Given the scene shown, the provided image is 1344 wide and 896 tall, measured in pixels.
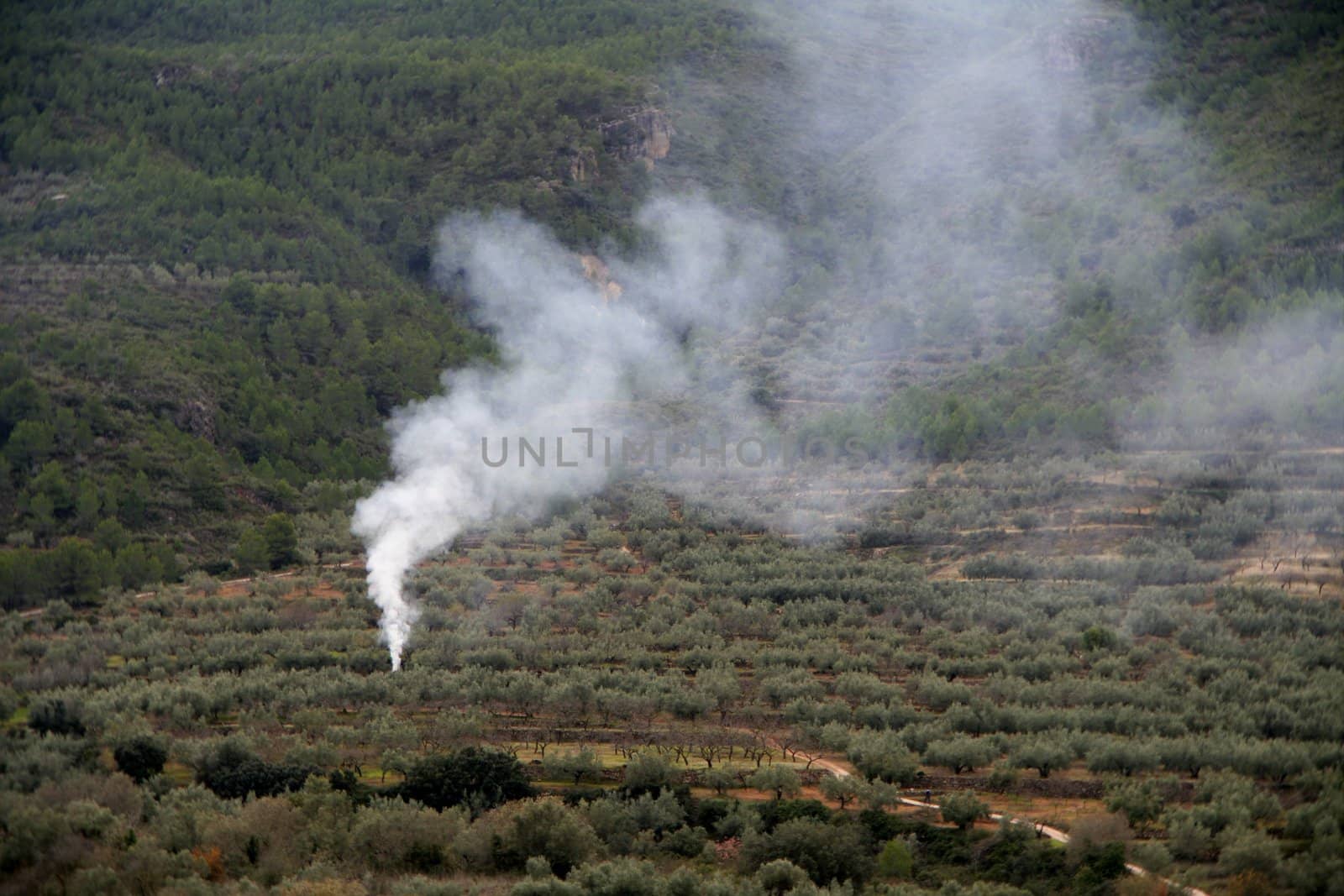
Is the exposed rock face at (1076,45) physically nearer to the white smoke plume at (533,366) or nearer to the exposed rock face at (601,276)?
the white smoke plume at (533,366)

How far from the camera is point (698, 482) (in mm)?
43281

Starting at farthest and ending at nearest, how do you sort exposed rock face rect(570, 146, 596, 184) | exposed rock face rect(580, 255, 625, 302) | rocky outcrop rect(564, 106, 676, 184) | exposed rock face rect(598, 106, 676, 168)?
1. exposed rock face rect(598, 106, 676, 168)
2. rocky outcrop rect(564, 106, 676, 184)
3. exposed rock face rect(570, 146, 596, 184)
4. exposed rock face rect(580, 255, 625, 302)

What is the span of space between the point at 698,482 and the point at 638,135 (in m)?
23.6

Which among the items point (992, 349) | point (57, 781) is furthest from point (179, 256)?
point (57, 781)

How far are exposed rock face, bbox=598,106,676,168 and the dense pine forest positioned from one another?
254 mm

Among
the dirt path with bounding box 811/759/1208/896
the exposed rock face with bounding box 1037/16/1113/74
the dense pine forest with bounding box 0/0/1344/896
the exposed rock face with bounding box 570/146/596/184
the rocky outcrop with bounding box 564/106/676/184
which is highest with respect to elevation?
the exposed rock face with bounding box 1037/16/1113/74

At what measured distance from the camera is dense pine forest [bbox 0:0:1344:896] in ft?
73.9

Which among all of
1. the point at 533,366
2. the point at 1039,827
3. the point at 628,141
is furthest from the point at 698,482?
the point at 628,141

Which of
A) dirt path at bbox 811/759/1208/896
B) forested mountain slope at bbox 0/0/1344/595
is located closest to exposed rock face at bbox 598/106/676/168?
forested mountain slope at bbox 0/0/1344/595

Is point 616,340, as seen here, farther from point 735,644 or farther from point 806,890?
point 806,890

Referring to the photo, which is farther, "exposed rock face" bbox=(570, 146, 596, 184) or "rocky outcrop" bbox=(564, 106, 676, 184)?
"rocky outcrop" bbox=(564, 106, 676, 184)

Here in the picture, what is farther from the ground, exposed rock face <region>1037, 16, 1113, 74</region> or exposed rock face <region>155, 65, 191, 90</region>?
exposed rock face <region>1037, 16, 1113, 74</region>

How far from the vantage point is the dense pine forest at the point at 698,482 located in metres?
22.5

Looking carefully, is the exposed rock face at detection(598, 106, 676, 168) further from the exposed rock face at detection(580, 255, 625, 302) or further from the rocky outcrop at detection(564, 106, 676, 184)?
the exposed rock face at detection(580, 255, 625, 302)
